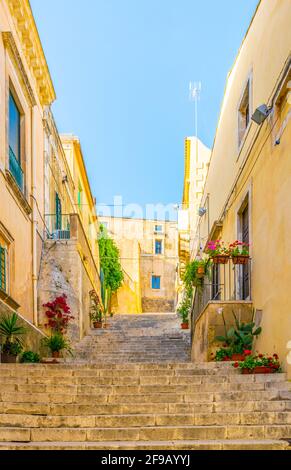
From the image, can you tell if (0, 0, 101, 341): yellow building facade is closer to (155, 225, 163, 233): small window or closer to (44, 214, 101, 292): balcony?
(44, 214, 101, 292): balcony

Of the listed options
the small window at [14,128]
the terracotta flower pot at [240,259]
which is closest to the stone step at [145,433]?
the terracotta flower pot at [240,259]

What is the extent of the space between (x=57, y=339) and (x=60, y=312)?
7.65 feet

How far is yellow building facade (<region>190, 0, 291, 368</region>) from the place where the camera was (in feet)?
29.4

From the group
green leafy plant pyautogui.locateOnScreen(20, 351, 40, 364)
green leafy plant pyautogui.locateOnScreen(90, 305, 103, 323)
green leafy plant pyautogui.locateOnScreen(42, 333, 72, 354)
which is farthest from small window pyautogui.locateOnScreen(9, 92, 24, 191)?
green leafy plant pyautogui.locateOnScreen(90, 305, 103, 323)

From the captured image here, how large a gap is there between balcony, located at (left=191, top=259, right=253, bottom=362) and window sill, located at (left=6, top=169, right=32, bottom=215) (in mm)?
4497

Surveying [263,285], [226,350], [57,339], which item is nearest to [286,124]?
[263,285]

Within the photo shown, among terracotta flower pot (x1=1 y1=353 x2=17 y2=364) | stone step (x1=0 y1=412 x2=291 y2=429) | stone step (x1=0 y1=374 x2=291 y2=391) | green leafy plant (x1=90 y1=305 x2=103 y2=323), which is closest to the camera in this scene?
stone step (x1=0 y1=412 x2=291 y2=429)

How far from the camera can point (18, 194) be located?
13.7 m

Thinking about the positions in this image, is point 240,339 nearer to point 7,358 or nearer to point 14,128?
point 7,358

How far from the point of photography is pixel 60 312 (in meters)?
16.1

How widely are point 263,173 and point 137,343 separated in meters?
8.13

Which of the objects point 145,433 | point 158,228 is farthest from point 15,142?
point 158,228
